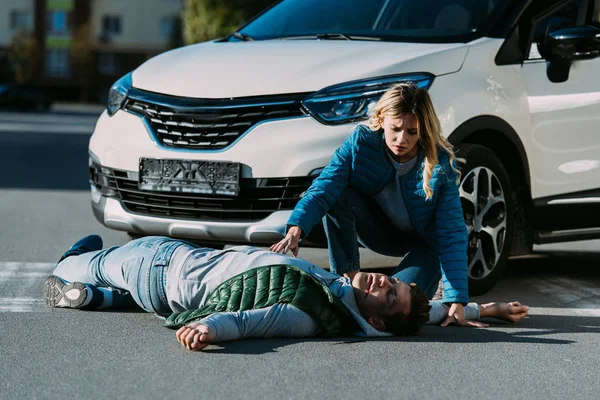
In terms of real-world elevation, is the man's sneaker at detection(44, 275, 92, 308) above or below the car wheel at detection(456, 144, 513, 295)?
below

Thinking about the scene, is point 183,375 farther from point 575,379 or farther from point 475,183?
point 475,183

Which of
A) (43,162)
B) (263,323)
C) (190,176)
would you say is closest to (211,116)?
(190,176)

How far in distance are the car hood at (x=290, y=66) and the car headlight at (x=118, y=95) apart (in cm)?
8

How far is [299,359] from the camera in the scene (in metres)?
4.90

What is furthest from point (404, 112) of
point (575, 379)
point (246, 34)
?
point (246, 34)

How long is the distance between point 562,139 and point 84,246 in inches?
106

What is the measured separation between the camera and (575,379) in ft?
15.4

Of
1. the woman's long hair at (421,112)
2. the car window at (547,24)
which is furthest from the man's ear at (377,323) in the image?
the car window at (547,24)

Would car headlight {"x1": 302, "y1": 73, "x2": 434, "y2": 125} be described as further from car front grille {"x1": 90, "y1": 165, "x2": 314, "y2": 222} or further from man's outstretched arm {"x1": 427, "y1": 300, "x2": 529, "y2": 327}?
man's outstretched arm {"x1": 427, "y1": 300, "x2": 529, "y2": 327}

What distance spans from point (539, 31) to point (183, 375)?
11.2 ft

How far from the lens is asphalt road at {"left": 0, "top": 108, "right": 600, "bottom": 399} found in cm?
438

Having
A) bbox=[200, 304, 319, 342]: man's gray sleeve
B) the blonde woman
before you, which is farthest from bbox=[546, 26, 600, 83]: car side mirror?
bbox=[200, 304, 319, 342]: man's gray sleeve

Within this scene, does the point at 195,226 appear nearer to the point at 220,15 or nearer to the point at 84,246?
the point at 84,246

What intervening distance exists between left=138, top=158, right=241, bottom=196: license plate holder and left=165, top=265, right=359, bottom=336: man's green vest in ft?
3.58
